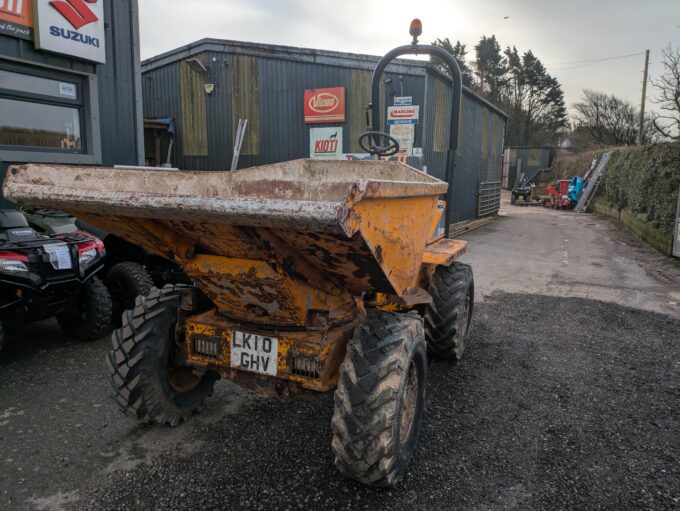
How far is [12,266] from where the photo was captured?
12.2ft

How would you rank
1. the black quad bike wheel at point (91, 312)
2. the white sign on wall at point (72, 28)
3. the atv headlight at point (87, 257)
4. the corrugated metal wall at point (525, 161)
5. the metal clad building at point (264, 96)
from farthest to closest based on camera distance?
1. the corrugated metal wall at point (525, 161)
2. the metal clad building at point (264, 96)
3. the white sign on wall at point (72, 28)
4. the black quad bike wheel at point (91, 312)
5. the atv headlight at point (87, 257)

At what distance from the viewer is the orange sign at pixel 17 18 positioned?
17.8 feet

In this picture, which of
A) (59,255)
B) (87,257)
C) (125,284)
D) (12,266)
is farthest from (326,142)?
(12,266)

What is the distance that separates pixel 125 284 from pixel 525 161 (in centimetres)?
3522

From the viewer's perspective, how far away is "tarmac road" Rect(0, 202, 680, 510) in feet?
8.20

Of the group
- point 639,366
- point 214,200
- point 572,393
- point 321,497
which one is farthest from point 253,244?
point 639,366

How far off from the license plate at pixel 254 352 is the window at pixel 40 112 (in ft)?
16.0

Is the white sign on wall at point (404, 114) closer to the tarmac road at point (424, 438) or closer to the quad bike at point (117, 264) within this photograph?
the tarmac road at point (424, 438)

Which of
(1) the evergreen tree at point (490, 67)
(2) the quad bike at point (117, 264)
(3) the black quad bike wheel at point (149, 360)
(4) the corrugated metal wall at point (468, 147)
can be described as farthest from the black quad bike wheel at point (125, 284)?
(1) the evergreen tree at point (490, 67)

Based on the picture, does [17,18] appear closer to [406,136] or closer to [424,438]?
[424,438]

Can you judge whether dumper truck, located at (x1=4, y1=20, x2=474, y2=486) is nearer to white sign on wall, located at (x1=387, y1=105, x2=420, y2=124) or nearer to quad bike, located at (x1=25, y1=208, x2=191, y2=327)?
quad bike, located at (x1=25, y1=208, x2=191, y2=327)

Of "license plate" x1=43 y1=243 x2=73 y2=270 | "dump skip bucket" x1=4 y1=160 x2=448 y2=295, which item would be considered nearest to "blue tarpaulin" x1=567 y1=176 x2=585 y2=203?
"dump skip bucket" x1=4 y1=160 x2=448 y2=295

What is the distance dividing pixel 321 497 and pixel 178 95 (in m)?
12.4

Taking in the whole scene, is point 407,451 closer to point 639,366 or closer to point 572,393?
point 572,393
